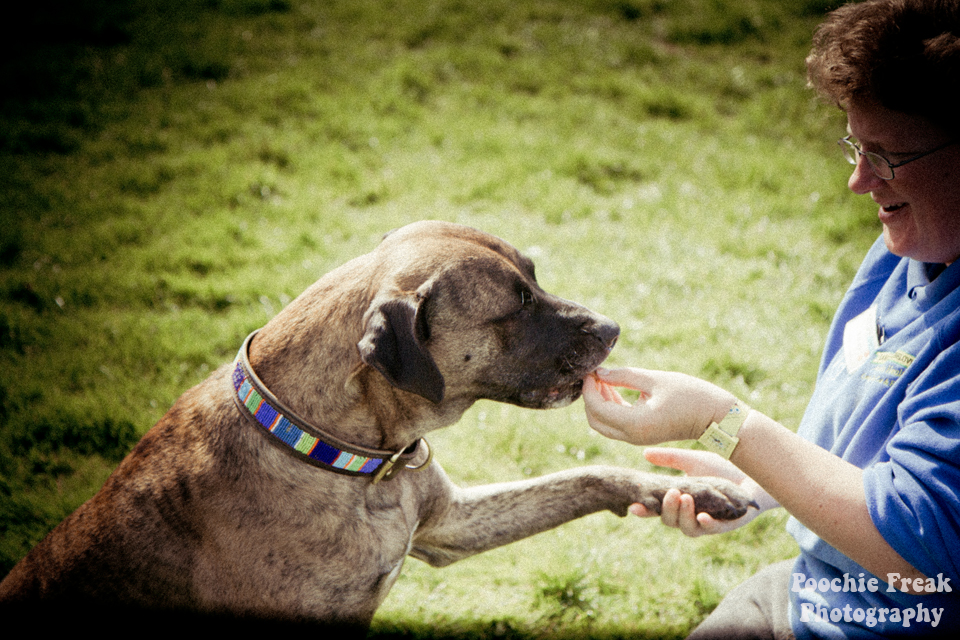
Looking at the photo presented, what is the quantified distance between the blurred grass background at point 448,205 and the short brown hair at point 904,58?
2.56 m

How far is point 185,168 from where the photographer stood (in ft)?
22.1

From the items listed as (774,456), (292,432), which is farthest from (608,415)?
(292,432)

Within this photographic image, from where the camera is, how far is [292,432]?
2592 millimetres

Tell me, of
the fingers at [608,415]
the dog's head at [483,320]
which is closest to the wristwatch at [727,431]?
the fingers at [608,415]

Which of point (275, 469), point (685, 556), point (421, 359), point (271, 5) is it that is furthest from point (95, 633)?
point (271, 5)

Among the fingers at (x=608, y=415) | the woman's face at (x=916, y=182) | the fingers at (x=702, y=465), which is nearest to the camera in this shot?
the woman's face at (x=916, y=182)

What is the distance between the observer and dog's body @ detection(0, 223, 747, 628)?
2.64 metres

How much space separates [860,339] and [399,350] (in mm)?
1661

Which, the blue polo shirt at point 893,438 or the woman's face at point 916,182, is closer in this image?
the blue polo shirt at point 893,438

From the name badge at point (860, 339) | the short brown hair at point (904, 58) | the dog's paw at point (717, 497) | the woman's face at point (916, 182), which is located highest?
the short brown hair at point (904, 58)

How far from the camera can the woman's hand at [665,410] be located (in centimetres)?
240

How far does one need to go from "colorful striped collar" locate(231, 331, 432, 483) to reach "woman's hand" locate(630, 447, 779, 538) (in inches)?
47.3

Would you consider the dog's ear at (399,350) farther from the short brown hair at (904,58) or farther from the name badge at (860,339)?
the short brown hair at (904,58)

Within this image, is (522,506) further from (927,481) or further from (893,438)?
(927,481)
